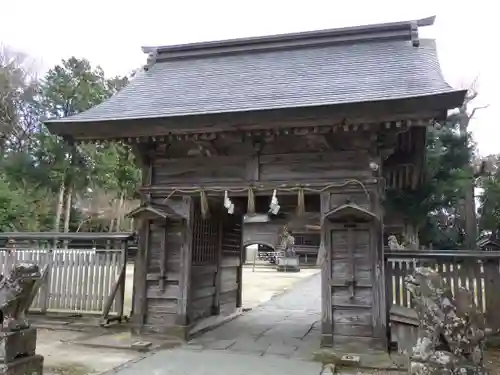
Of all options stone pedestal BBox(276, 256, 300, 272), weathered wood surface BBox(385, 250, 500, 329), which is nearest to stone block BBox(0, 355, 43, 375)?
weathered wood surface BBox(385, 250, 500, 329)

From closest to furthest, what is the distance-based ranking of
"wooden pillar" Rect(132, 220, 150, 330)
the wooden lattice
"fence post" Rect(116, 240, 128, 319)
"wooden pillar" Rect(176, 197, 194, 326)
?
"wooden pillar" Rect(176, 197, 194, 326) < "wooden pillar" Rect(132, 220, 150, 330) < the wooden lattice < "fence post" Rect(116, 240, 128, 319)

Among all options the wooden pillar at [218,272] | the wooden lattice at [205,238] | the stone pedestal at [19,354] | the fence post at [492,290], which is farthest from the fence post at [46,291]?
the fence post at [492,290]

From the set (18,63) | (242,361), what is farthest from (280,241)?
(242,361)

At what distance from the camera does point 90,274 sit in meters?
7.94

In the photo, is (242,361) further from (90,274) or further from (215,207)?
(90,274)

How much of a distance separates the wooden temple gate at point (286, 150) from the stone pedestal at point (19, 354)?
249cm

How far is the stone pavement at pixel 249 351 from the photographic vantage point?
198 inches

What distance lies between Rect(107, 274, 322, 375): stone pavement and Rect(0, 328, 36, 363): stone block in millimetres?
1061

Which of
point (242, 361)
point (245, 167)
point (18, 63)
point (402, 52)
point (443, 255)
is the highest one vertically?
point (18, 63)

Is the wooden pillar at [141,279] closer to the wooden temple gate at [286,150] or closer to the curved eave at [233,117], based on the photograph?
the wooden temple gate at [286,150]

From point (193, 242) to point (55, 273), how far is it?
3163mm

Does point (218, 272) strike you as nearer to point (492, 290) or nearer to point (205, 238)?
point (205, 238)

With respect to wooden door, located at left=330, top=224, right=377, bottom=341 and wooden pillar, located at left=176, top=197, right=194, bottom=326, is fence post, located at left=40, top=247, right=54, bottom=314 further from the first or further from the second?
wooden door, located at left=330, top=224, right=377, bottom=341

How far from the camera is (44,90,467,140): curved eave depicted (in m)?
5.22
